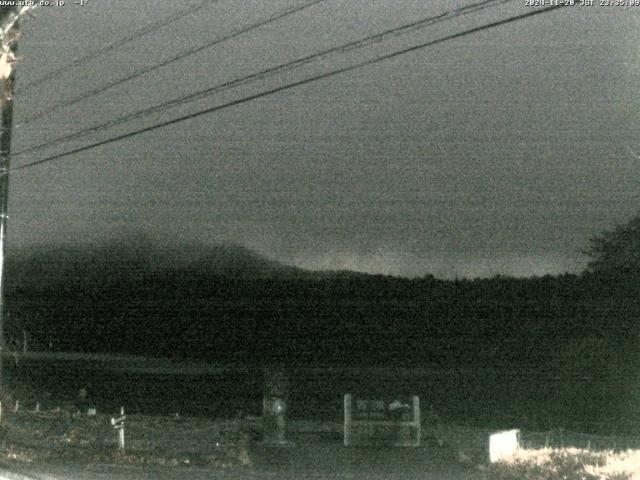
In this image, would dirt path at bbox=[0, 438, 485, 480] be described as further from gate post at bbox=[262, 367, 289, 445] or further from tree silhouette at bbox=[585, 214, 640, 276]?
tree silhouette at bbox=[585, 214, 640, 276]

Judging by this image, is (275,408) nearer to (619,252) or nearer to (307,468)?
(307,468)

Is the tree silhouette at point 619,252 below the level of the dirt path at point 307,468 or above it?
above

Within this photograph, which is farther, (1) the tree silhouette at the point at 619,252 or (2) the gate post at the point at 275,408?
(1) the tree silhouette at the point at 619,252

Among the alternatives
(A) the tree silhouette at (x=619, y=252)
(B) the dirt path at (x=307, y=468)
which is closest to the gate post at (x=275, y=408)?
(B) the dirt path at (x=307, y=468)

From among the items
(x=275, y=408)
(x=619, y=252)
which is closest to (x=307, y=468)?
(x=275, y=408)

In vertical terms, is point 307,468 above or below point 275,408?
below

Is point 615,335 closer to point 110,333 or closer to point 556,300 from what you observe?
point 556,300

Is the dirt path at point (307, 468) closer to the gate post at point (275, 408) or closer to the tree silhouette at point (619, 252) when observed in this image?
the gate post at point (275, 408)

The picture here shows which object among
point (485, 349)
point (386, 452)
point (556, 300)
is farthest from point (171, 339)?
point (386, 452)

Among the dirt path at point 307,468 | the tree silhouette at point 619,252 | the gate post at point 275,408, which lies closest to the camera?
the dirt path at point 307,468

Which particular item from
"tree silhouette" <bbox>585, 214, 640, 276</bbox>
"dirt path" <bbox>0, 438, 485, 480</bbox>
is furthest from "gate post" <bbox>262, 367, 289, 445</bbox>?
"tree silhouette" <bbox>585, 214, 640, 276</bbox>

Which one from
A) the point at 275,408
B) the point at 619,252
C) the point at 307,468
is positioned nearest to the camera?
the point at 307,468
